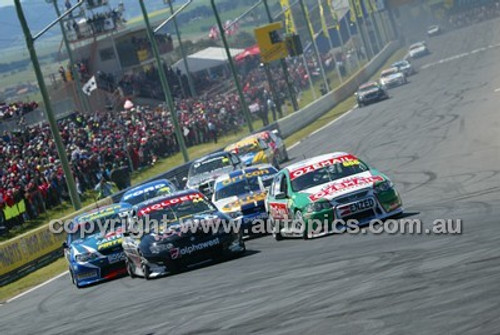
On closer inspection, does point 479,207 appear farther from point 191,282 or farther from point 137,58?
point 137,58

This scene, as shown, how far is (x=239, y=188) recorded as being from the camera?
75.3 ft

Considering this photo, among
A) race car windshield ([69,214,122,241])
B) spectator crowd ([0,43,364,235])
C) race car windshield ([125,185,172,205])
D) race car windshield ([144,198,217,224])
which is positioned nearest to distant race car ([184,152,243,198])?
race car windshield ([125,185,172,205])

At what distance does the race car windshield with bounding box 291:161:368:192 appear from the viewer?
722 inches

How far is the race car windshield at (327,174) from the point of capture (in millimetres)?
18328

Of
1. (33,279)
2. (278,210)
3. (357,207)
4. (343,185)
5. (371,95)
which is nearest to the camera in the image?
(357,207)

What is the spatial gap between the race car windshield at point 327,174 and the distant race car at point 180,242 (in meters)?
1.46

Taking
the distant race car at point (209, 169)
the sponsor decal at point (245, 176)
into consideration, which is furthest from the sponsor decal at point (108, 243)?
the distant race car at point (209, 169)

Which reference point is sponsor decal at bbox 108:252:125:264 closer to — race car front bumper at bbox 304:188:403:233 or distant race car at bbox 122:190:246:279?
distant race car at bbox 122:190:246:279

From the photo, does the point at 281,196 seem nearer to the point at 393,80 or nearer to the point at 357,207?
the point at 357,207

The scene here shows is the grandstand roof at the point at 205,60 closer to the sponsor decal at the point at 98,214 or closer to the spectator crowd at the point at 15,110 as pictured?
the spectator crowd at the point at 15,110

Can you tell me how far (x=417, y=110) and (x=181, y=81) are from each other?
29741 millimetres

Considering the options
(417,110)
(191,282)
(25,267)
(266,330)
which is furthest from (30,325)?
(417,110)

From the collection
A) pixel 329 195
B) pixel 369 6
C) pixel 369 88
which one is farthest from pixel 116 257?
pixel 369 6

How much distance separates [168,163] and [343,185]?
31730 millimetres
